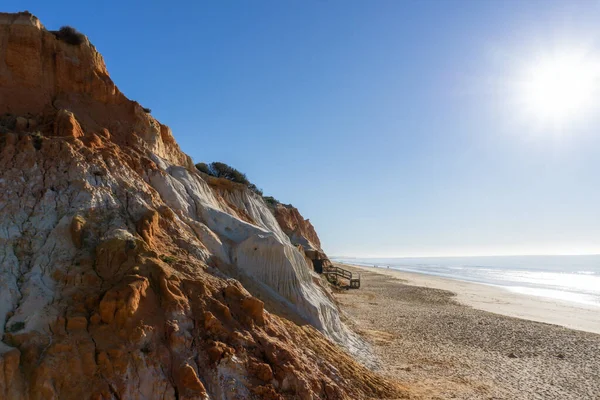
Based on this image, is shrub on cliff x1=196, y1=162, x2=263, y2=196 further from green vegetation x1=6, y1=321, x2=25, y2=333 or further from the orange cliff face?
green vegetation x1=6, y1=321, x2=25, y2=333

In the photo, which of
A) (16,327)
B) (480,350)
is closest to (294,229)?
(480,350)

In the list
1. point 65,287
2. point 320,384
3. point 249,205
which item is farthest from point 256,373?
point 249,205

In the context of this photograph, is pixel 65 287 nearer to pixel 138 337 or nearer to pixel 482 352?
pixel 138 337

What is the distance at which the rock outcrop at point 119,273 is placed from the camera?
256 inches

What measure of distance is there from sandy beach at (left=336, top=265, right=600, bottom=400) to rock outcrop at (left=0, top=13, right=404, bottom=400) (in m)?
2.32

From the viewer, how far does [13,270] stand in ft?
24.9

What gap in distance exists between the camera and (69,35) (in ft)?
43.6

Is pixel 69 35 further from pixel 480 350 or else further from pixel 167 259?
pixel 480 350

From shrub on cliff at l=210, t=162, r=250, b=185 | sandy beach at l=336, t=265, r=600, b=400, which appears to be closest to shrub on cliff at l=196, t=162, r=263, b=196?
shrub on cliff at l=210, t=162, r=250, b=185

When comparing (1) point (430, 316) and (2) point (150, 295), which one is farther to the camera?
(1) point (430, 316)

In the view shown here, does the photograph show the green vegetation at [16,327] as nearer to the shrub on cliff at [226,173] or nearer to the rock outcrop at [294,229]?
the shrub on cliff at [226,173]

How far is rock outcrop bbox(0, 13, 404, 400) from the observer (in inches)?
256

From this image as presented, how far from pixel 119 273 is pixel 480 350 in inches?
541

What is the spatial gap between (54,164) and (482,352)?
15.7 metres
